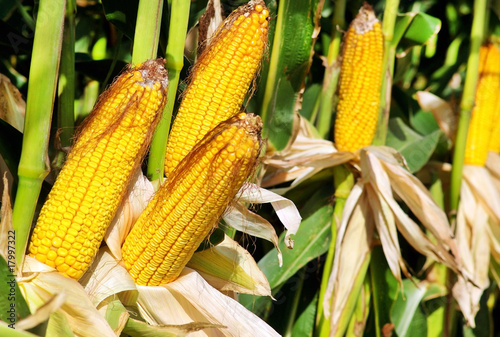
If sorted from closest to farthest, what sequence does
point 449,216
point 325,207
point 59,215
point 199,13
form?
point 59,215
point 199,13
point 325,207
point 449,216

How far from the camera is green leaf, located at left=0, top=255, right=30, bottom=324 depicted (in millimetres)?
648

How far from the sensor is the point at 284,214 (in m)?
0.87

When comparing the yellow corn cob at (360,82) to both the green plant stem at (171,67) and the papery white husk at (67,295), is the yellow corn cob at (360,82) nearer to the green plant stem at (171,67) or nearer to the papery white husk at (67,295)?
the green plant stem at (171,67)

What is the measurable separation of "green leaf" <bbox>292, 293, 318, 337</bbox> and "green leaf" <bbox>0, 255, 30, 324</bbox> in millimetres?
899

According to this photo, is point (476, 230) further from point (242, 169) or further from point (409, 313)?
point (242, 169)

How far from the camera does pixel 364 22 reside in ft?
4.24

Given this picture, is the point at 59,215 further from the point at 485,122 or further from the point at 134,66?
the point at 485,122

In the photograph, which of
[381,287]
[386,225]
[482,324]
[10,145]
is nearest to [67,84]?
[10,145]

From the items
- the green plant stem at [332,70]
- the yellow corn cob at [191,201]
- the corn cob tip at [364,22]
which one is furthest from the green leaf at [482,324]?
the yellow corn cob at [191,201]

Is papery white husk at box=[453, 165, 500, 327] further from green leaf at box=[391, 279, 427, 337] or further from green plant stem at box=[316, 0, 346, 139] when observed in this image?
green plant stem at box=[316, 0, 346, 139]

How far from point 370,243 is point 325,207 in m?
0.15

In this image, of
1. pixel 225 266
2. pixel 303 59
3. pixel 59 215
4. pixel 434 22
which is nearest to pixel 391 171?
pixel 303 59

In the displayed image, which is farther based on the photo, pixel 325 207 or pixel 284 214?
pixel 325 207

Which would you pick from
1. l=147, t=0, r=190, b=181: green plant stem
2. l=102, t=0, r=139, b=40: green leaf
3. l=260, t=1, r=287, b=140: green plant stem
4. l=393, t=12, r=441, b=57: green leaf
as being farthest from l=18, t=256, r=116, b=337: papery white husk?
l=393, t=12, r=441, b=57: green leaf
